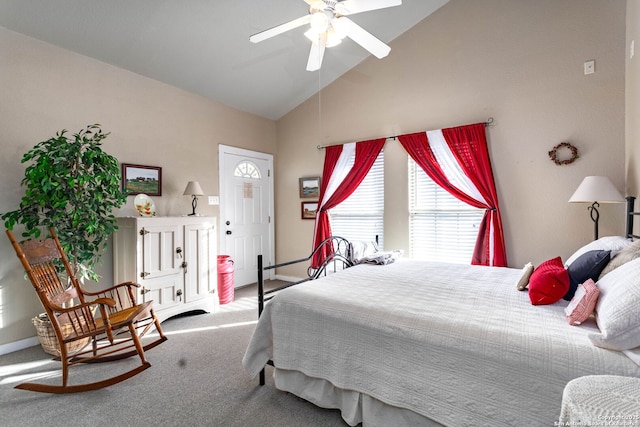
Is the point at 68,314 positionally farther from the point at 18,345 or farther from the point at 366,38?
the point at 366,38

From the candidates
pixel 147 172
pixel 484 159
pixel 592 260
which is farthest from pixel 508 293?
pixel 147 172

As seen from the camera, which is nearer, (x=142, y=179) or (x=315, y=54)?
(x=315, y=54)

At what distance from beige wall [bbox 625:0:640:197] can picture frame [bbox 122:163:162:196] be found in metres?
4.58

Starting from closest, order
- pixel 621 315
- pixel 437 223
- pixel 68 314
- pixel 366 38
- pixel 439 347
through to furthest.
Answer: pixel 621 315 < pixel 439 347 < pixel 68 314 < pixel 366 38 < pixel 437 223

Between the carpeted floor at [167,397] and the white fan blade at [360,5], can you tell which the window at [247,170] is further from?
the white fan blade at [360,5]

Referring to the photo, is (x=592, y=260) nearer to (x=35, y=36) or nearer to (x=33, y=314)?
(x=33, y=314)

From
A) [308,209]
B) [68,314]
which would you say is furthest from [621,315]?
[308,209]

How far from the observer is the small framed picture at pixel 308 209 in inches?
193

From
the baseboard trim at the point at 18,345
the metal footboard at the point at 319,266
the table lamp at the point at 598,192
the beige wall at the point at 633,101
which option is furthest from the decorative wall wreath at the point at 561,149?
the baseboard trim at the point at 18,345

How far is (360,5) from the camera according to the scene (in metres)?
2.13

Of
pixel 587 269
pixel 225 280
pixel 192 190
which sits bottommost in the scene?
pixel 225 280

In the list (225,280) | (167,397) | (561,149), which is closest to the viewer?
(167,397)

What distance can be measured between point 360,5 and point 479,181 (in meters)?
2.34

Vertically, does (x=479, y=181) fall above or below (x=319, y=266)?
above
